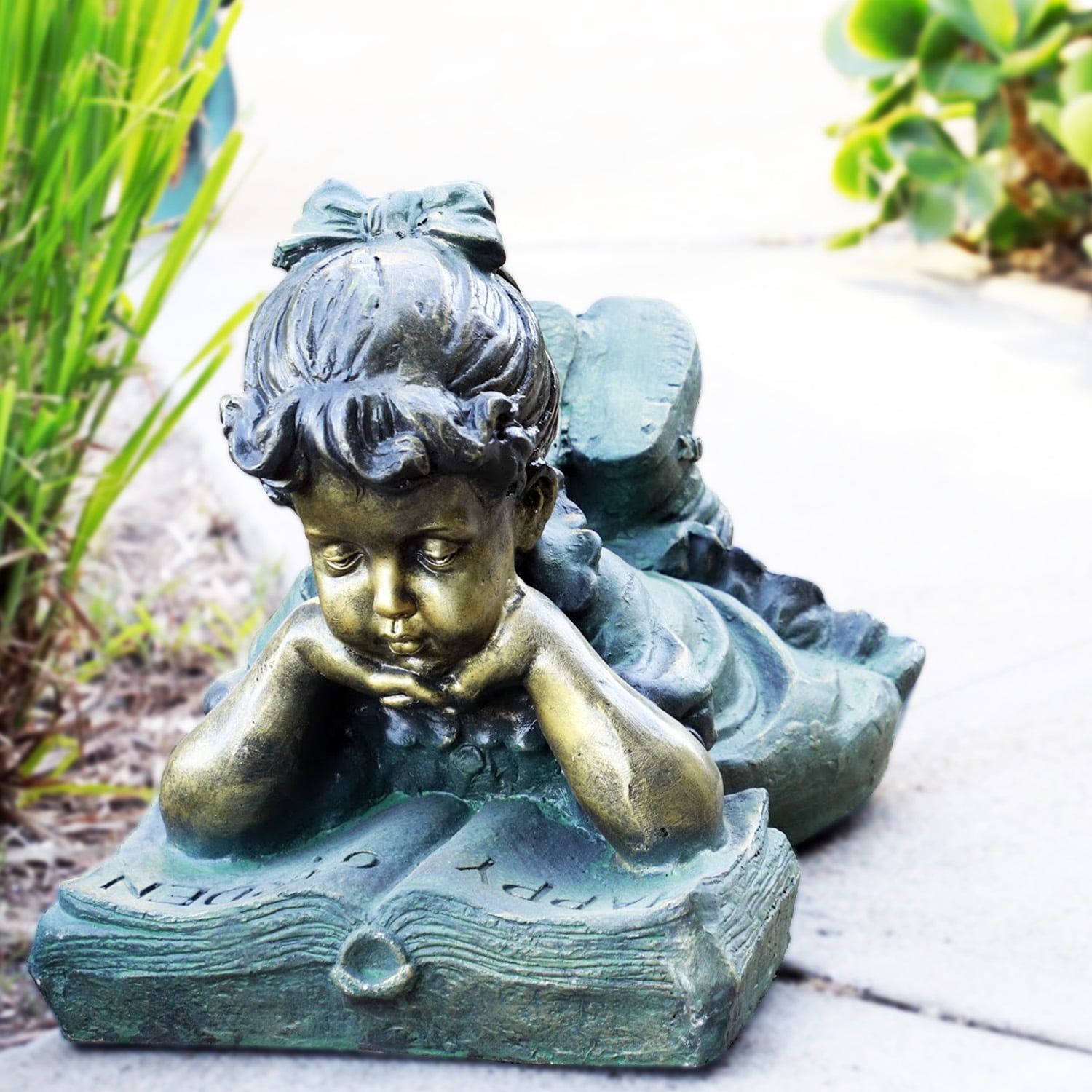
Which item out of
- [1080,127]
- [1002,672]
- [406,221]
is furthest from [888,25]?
[406,221]

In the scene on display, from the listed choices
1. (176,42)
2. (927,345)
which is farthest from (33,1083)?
(927,345)

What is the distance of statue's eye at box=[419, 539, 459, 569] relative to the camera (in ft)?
4.99

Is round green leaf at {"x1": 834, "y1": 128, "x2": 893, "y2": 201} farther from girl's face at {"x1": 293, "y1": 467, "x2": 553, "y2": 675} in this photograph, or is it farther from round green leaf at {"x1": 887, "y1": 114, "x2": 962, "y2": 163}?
girl's face at {"x1": 293, "y1": 467, "x2": 553, "y2": 675}

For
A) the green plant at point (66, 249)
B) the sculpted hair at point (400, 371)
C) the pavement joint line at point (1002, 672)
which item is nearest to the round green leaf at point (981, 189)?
the pavement joint line at point (1002, 672)

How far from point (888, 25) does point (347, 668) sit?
10.3 feet

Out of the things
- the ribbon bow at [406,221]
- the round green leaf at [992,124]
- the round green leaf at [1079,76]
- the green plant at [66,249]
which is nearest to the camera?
the ribbon bow at [406,221]

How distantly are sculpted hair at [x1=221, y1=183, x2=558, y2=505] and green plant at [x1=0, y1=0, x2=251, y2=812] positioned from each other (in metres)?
0.83

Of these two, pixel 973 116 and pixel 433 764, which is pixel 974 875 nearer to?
pixel 433 764

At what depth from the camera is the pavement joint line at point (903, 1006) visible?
70.0 inches

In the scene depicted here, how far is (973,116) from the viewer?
4340 mm

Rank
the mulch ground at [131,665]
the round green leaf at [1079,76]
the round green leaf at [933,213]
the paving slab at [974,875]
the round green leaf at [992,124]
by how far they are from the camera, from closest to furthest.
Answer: the paving slab at [974,875] < the mulch ground at [131,665] < the round green leaf at [1079,76] < the round green leaf at [992,124] < the round green leaf at [933,213]

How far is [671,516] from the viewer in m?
2.13

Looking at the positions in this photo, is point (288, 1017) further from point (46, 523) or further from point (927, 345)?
point (927, 345)

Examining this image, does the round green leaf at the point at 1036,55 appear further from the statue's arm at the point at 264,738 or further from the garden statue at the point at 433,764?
the statue's arm at the point at 264,738
